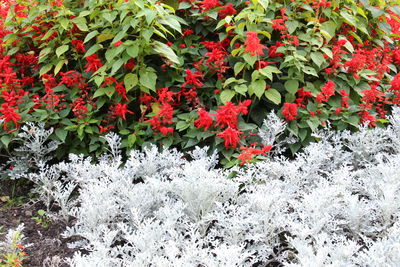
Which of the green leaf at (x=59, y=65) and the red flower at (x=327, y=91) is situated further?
the green leaf at (x=59, y=65)

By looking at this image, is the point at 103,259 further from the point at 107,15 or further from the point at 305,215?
the point at 107,15

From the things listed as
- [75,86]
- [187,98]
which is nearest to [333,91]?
[187,98]

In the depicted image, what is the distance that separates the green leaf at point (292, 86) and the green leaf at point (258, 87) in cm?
23

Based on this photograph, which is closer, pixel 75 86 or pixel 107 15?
pixel 107 15

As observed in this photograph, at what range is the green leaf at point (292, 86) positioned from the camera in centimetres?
340

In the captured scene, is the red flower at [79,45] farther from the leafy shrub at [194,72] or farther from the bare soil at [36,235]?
Answer: the bare soil at [36,235]

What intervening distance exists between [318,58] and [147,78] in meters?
1.27

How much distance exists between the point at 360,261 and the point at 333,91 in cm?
143

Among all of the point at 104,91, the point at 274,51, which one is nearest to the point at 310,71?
the point at 274,51

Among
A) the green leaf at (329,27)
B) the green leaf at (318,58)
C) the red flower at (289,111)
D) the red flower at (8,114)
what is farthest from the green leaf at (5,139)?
the green leaf at (329,27)

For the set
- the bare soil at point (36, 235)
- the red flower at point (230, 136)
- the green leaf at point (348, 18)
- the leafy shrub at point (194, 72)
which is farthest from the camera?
the green leaf at point (348, 18)

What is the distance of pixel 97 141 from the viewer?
3660 mm

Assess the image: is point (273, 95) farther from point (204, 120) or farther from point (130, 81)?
point (130, 81)

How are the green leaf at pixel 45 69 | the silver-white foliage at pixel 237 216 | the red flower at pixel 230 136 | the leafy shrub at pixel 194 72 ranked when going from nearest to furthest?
1. the silver-white foliage at pixel 237 216
2. the red flower at pixel 230 136
3. the leafy shrub at pixel 194 72
4. the green leaf at pixel 45 69
